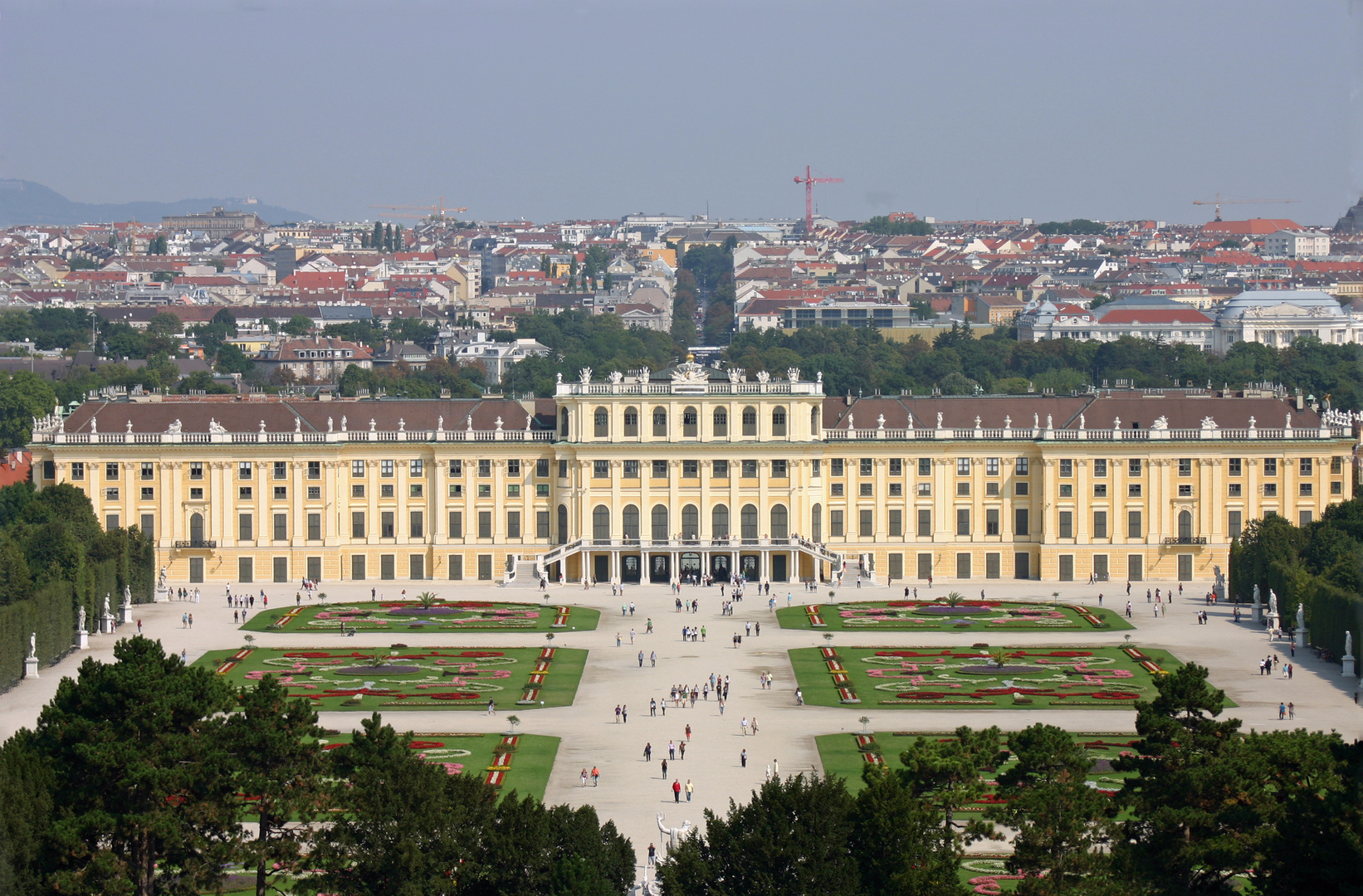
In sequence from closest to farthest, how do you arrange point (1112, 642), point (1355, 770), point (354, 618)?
point (1355, 770), point (1112, 642), point (354, 618)

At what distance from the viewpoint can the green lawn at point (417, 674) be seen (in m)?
82.4

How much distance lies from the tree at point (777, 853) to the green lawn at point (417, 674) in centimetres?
2816

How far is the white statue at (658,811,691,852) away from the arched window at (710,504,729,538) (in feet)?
173

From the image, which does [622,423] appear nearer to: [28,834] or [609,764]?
[609,764]

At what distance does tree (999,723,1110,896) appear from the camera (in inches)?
2047

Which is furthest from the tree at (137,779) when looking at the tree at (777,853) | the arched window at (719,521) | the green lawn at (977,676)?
the arched window at (719,521)

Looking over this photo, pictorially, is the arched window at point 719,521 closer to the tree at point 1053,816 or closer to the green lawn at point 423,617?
the green lawn at point 423,617

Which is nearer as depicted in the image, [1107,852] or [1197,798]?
[1197,798]

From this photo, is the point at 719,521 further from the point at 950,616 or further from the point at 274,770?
the point at 274,770

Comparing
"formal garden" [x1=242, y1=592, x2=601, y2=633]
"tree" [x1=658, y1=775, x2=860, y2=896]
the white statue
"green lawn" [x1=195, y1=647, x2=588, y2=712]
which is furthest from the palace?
"tree" [x1=658, y1=775, x2=860, y2=896]

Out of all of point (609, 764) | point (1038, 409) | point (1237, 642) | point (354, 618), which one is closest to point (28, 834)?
point (609, 764)

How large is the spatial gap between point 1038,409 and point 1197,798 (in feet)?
218

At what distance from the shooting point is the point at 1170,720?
56844mm

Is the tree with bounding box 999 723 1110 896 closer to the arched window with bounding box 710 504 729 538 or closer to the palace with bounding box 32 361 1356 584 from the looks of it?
the palace with bounding box 32 361 1356 584
